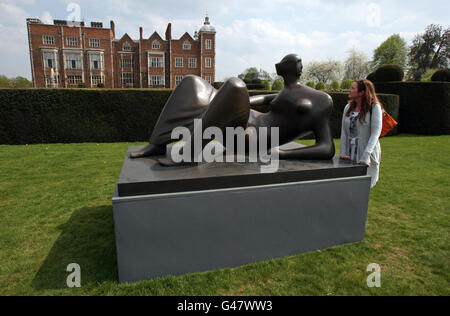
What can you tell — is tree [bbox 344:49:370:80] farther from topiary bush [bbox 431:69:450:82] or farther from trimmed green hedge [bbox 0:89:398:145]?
trimmed green hedge [bbox 0:89:398:145]

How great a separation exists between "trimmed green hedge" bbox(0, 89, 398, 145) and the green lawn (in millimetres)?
4585

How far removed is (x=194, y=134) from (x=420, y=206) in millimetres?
4168

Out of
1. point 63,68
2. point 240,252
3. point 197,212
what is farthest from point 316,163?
point 63,68

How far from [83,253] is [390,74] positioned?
1748 cm

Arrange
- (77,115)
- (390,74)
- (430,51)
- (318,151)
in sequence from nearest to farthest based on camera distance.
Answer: (318,151)
(77,115)
(390,74)
(430,51)

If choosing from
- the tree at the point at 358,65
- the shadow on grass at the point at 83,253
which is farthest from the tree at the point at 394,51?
the shadow on grass at the point at 83,253

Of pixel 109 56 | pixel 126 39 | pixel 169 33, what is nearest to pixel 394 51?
pixel 169 33

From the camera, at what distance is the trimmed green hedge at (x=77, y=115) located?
959cm

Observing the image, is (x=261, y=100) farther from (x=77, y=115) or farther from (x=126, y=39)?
(x=126, y=39)

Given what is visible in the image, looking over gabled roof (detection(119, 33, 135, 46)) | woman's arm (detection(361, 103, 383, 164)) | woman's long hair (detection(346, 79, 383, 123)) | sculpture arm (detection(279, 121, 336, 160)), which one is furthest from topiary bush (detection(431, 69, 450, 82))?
gabled roof (detection(119, 33, 135, 46))

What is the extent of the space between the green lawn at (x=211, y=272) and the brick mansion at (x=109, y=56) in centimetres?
3659

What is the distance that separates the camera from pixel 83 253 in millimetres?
2916

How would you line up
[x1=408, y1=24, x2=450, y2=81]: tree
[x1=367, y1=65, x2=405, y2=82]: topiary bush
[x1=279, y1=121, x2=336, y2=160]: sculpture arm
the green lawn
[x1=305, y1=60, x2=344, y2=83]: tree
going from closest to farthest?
the green lawn < [x1=279, y1=121, x2=336, y2=160]: sculpture arm < [x1=367, y1=65, x2=405, y2=82]: topiary bush < [x1=408, y1=24, x2=450, y2=81]: tree < [x1=305, y1=60, x2=344, y2=83]: tree

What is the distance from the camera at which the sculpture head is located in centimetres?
317
